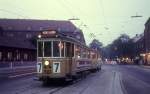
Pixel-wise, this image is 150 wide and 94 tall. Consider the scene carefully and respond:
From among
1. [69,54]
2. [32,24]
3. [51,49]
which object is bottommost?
[69,54]

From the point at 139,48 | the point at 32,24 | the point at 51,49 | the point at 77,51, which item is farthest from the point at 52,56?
the point at 32,24

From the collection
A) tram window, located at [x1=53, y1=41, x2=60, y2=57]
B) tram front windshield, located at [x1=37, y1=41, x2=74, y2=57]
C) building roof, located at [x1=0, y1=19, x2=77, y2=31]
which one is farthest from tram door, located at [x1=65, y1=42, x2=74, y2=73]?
building roof, located at [x1=0, y1=19, x2=77, y2=31]

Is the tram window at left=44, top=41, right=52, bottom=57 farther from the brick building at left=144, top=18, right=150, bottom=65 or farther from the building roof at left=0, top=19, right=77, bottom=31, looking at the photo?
the building roof at left=0, top=19, right=77, bottom=31

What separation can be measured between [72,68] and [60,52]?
7.52 ft

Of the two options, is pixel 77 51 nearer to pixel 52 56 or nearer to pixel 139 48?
pixel 52 56

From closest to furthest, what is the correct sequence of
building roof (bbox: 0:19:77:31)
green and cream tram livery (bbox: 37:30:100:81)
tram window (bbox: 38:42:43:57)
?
green and cream tram livery (bbox: 37:30:100:81) → tram window (bbox: 38:42:43:57) → building roof (bbox: 0:19:77:31)

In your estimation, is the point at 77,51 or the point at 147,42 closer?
the point at 77,51

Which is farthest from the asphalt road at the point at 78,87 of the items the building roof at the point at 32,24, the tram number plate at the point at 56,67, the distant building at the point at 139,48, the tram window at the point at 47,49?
the building roof at the point at 32,24

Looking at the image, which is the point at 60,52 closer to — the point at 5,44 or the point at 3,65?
the point at 3,65

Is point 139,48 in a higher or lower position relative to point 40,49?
higher

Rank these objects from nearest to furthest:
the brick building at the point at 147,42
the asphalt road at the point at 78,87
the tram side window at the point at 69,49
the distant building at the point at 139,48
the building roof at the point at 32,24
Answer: the asphalt road at the point at 78,87, the tram side window at the point at 69,49, the brick building at the point at 147,42, the distant building at the point at 139,48, the building roof at the point at 32,24

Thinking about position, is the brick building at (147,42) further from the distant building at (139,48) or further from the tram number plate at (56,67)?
the tram number plate at (56,67)

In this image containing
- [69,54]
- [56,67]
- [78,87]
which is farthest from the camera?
[69,54]

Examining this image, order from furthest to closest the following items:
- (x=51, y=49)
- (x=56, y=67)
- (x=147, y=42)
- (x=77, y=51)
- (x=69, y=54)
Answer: (x=147, y=42) → (x=77, y=51) → (x=69, y=54) → (x=51, y=49) → (x=56, y=67)
